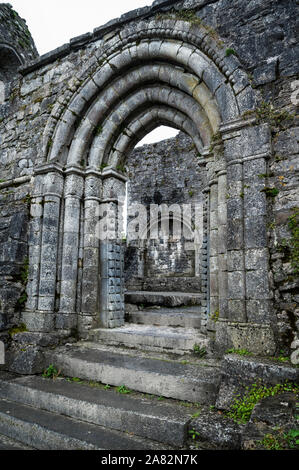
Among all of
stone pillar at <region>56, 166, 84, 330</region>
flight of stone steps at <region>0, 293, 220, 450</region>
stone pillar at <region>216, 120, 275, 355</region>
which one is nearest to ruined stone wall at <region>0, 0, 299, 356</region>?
stone pillar at <region>216, 120, 275, 355</region>

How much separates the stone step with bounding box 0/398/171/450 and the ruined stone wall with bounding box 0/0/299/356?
1.65m

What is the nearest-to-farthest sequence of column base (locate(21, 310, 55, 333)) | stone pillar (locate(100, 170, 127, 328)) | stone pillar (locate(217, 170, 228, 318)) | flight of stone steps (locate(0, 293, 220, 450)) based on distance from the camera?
flight of stone steps (locate(0, 293, 220, 450)), stone pillar (locate(217, 170, 228, 318)), column base (locate(21, 310, 55, 333)), stone pillar (locate(100, 170, 127, 328))

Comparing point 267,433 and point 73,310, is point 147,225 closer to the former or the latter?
point 73,310

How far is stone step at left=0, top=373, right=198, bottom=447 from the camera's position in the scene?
8.00ft

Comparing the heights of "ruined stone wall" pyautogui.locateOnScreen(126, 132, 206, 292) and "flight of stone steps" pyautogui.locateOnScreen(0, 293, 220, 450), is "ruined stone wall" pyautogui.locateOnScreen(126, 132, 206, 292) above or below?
above

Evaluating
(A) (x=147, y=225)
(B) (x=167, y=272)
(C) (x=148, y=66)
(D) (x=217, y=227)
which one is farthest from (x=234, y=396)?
(A) (x=147, y=225)

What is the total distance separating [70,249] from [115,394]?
2.29 metres

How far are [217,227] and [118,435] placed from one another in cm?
236

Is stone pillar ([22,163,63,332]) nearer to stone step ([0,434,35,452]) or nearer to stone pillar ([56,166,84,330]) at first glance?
stone pillar ([56,166,84,330])

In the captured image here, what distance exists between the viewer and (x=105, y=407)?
9.04 feet

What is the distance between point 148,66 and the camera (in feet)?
15.1

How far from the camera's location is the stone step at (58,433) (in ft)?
7.76

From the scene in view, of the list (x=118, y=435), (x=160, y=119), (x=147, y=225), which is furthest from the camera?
(x=147, y=225)

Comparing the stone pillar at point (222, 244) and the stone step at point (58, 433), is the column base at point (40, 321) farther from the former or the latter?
the stone pillar at point (222, 244)
